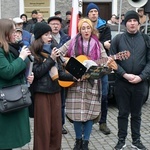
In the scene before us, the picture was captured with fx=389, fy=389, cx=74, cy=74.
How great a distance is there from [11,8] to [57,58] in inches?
470

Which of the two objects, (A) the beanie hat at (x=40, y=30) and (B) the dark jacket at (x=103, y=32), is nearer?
(A) the beanie hat at (x=40, y=30)

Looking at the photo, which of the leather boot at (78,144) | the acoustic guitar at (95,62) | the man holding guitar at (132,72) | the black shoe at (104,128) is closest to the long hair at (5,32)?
the acoustic guitar at (95,62)

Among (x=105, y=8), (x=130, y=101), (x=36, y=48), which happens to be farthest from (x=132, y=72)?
(x=105, y=8)

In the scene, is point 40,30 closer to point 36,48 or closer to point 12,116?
point 36,48

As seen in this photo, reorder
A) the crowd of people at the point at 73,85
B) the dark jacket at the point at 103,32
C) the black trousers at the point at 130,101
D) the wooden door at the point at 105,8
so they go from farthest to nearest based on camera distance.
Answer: the wooden door at the point at 105,8 < the dark jacket at the point at 103,32 < the black trousers at the point at 130,101 < the crowd of people at the point at 73,85

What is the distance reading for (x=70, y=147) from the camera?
570 cm

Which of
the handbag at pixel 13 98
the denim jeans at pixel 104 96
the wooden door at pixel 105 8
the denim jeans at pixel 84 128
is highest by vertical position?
the wooden door at pixel 105 8

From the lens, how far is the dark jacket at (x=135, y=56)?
520 cm

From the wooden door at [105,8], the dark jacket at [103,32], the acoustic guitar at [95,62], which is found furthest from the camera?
the wooden door at [105,8]

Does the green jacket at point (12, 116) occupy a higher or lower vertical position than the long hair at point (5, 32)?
lower

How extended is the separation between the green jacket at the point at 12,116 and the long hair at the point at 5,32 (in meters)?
0.06

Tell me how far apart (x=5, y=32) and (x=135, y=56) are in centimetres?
194

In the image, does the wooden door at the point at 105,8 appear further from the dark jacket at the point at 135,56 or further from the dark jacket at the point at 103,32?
the dark jacket at the point at 135,56

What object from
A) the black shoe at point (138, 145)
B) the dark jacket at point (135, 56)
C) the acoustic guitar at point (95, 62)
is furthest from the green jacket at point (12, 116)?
the black shoe at point (138, 145)
